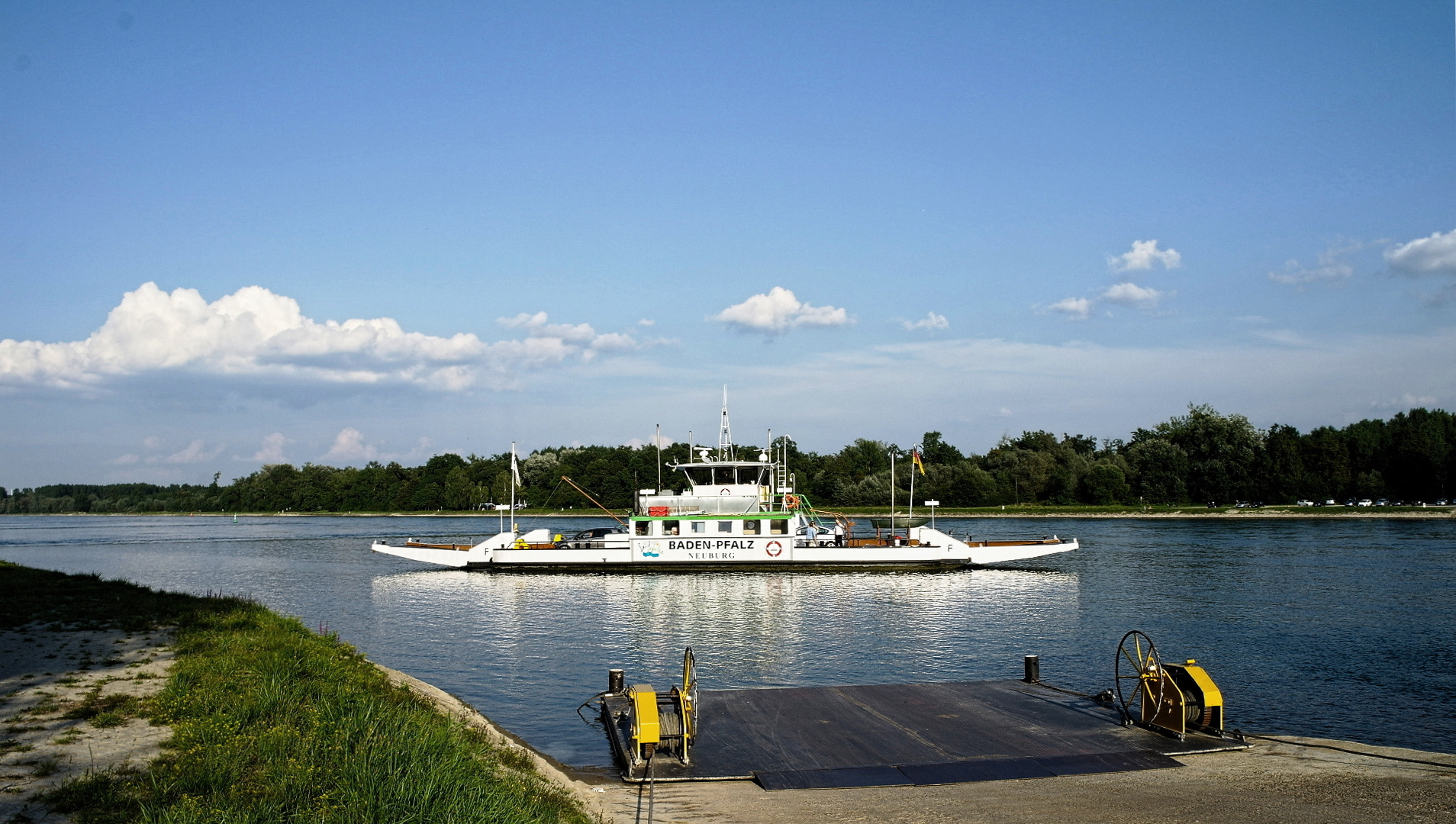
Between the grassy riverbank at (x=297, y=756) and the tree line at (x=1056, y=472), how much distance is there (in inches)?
3190

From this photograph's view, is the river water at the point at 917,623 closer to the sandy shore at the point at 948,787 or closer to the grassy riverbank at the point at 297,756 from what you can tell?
the sandy shore at the point at 948,787

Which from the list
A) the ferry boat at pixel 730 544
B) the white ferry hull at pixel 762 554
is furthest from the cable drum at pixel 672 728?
the white ferry hull at pixel 762 554

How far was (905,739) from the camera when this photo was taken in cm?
1538

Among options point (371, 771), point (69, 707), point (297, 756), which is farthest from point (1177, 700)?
point (69, 707)

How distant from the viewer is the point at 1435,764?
13.6 m

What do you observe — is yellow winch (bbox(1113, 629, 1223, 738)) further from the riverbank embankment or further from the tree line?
the tree line

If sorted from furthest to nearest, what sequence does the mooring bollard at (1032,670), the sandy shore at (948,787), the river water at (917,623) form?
the river water at (917,623)
the mooring bollard at (1032,670)
the sandy shore at (948,787)

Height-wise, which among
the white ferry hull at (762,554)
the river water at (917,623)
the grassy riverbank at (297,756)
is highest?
the grassy riverbank at (297,756)

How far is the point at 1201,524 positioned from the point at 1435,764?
9351 cm

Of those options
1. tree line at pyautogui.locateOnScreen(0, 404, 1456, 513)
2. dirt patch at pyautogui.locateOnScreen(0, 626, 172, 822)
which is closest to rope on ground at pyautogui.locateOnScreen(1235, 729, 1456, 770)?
dirt patch at pyautogui.locateOnScreen(0, 626, 172, 822)

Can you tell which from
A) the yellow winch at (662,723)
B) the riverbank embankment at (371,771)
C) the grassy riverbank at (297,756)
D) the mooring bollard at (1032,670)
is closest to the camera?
the grassy riverbank at (297,756)

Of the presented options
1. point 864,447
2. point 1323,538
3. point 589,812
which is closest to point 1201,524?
point 1323,538

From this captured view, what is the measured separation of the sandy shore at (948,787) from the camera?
11.0 m

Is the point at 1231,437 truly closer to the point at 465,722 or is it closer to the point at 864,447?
the point at 864,447
